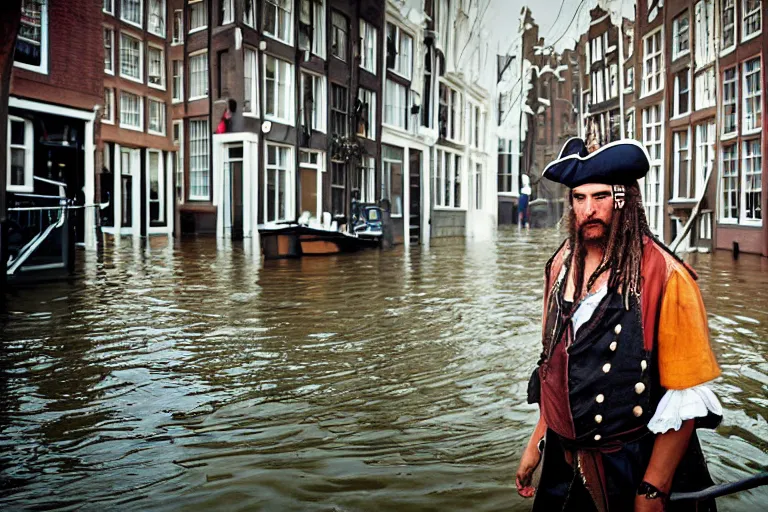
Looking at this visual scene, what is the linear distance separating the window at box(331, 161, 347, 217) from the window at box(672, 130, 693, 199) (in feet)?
8.41

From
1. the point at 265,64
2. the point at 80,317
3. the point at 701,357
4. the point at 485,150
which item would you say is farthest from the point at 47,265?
the point at 701,357

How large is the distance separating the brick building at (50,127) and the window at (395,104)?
8.08 feet

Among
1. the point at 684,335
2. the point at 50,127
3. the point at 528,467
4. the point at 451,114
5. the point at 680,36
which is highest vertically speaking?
the point at 680,36

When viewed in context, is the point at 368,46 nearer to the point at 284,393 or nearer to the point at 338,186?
the point at 338,186

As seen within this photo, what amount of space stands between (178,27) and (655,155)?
3.57 m

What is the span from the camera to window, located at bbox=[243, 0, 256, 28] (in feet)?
20.7

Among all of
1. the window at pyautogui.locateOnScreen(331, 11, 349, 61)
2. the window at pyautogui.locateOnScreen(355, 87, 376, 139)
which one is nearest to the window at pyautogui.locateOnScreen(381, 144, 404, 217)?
the window at pyautogui.locateOnScreen(355, 87, 376, 139)

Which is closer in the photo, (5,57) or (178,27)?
(5,57)

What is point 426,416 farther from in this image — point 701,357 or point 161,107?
point 161,107

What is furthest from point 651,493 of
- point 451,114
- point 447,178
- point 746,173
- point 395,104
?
point 746,173

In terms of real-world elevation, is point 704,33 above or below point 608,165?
above

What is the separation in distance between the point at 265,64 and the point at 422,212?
1.91 meters

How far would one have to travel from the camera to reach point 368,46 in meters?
7.03

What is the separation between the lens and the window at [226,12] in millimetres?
6184
